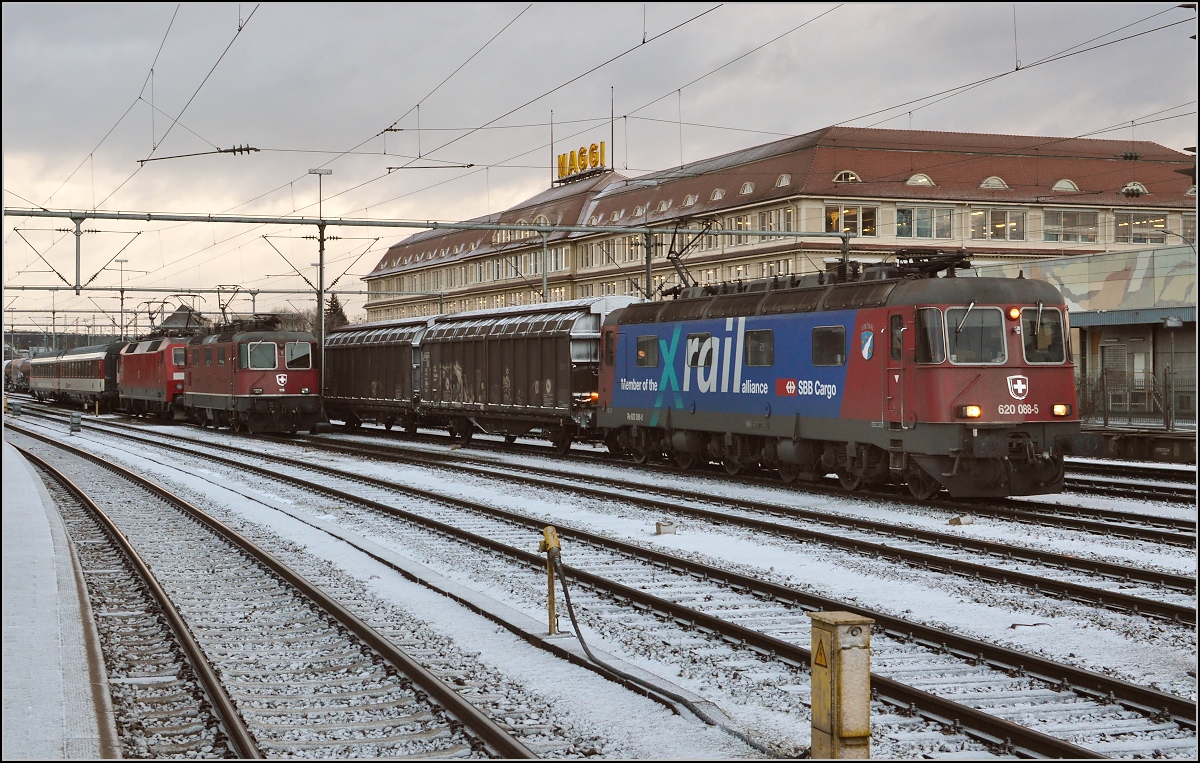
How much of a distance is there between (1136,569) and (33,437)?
38.5 metres

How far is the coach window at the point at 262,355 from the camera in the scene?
38219mm

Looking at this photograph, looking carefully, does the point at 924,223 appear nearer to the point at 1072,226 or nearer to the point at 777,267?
the point at 777,267

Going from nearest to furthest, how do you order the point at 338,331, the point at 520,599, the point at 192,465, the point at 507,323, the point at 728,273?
the point at 520,599 < the point at 192,465 < the point at 507,323 < the point at 338,331 < the point at 728,273

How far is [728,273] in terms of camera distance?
73.5 meters

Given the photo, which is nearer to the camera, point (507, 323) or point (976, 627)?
point (976, 627)

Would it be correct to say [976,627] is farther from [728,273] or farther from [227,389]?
[728,273]

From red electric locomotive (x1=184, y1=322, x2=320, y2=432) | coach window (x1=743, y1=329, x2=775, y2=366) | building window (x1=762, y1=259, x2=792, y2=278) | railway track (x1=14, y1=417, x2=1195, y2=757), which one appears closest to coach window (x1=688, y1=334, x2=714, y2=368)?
coach window (x1=743, y1=329, x2=775, y2=366)

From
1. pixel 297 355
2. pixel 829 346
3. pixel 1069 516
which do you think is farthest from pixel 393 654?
pixel 297 355

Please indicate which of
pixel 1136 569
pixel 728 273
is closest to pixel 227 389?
pixel 1136 569

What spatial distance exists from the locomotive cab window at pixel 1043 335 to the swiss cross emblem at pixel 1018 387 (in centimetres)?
37

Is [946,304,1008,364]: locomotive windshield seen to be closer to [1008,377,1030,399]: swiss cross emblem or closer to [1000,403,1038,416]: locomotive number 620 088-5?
[1008,377,1030,399]: swiss cross emblem

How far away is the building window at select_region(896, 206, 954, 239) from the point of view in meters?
69.1

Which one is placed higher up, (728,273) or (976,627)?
(728,273)

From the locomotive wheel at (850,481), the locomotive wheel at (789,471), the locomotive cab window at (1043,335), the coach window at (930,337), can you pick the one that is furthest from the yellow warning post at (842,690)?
the locomotive wheel at (789,471)
